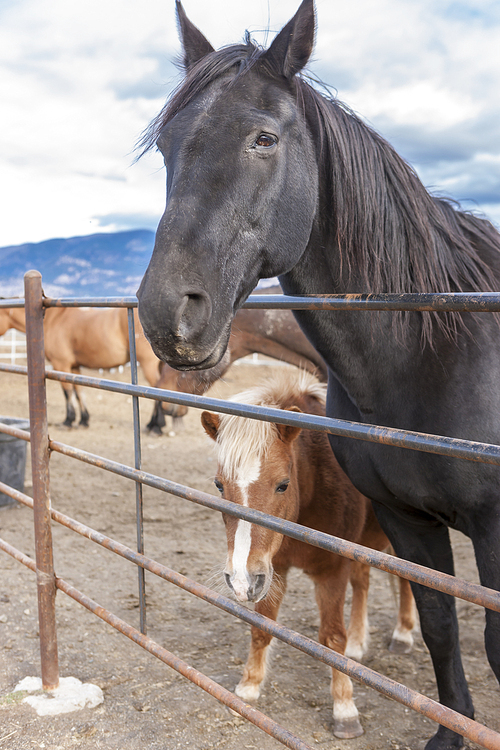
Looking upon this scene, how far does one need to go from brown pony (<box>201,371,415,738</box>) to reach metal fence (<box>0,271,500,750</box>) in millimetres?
337

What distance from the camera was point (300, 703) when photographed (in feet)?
7.76

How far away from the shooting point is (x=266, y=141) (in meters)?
1.38

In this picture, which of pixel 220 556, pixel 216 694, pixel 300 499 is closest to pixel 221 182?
pixel 216 694

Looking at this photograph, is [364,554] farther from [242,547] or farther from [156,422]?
[156,422]

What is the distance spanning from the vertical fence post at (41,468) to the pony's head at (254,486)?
0.63 meters

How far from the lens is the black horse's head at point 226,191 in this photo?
47.6 inches

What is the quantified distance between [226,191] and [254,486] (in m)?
1.11

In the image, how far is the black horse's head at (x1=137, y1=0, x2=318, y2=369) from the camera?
3.96ft

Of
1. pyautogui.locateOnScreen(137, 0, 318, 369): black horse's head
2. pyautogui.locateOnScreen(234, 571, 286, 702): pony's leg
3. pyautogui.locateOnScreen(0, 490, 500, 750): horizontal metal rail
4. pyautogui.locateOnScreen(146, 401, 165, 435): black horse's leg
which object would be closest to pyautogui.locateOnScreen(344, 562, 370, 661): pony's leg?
pyautogui.locateOnScreen(234, 571, 286, 702): pony's leg

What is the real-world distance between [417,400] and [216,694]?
1014 mm

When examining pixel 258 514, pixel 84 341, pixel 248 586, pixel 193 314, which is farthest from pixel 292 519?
pixel 84 341

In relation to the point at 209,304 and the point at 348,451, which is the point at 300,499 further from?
the point at 209,304

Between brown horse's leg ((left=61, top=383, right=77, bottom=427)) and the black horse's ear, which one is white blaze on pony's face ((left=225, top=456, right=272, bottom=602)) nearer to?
the black horse's ear

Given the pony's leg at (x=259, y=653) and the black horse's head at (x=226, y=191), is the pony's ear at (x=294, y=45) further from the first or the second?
the pony's leg at (x=259, y=653)
